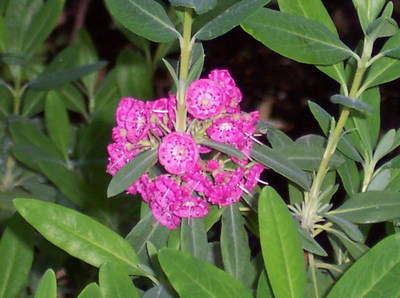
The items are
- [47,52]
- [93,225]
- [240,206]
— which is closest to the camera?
[93,225]

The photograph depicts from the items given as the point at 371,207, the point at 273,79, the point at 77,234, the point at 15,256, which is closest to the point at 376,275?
the point at 371,207

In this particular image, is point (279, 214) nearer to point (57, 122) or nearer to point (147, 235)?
point (147, 235)

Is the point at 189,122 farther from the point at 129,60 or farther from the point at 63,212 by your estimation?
the point at 129,60

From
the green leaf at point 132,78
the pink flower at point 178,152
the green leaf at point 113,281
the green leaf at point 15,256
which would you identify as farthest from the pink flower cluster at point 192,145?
the green leaf at point 132,78

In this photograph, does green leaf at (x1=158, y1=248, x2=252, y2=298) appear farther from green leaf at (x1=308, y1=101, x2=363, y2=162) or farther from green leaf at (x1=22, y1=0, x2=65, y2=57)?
green leaf at (x1=22, y1=0, x2=65, y2=57)

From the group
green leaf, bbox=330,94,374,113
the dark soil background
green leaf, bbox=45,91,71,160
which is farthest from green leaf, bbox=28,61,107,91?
green leaf, bbox=330,94,374,113

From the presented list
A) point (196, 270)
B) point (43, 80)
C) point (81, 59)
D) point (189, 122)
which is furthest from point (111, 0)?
point (81, 59)
